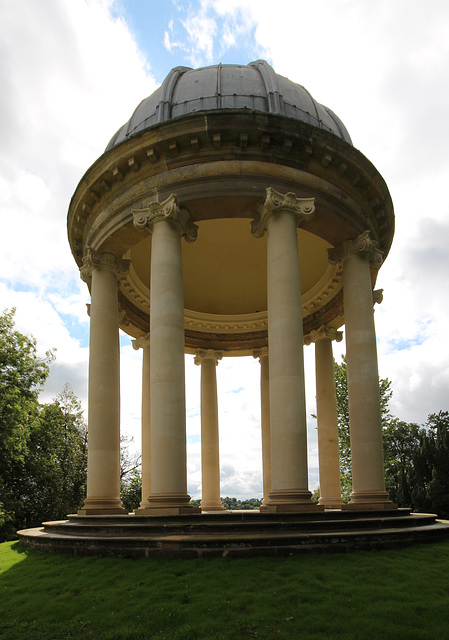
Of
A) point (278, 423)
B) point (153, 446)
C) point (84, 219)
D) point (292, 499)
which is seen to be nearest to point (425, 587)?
point (292, 499)

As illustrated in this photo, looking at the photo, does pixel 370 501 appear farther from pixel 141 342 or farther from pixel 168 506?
pixel 141 342

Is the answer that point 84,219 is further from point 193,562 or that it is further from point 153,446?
point 193,562

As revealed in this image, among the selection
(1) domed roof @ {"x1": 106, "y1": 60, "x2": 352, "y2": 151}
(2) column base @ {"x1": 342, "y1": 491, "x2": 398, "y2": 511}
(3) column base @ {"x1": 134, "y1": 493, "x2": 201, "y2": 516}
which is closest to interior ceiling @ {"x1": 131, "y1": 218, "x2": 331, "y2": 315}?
(1) domed roof @ {"x1": 106, "y1": 60, "x2": 352, "y2": 151}

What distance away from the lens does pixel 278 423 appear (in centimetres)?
3259

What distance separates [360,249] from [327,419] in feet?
72.2

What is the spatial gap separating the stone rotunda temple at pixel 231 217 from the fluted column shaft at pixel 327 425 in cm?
1187

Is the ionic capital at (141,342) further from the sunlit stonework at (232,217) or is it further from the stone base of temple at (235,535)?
the stone base of temple at (235,535)

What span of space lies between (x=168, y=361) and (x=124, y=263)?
13.7 metres

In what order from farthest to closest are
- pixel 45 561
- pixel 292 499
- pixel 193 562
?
pixel 292 499 → pixel 45 561 → pixel 193 562

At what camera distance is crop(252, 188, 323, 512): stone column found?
31.6 m

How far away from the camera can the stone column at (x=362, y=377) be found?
124 ft

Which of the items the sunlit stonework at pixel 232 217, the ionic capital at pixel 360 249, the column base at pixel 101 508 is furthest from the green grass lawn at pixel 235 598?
the ionic capital at pixel 360 249

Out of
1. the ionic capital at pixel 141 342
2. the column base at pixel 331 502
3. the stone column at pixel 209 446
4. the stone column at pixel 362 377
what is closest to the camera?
the stone column at pixel 362 377

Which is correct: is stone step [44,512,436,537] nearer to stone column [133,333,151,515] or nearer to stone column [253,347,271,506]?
stone column [133,333,151,515]
